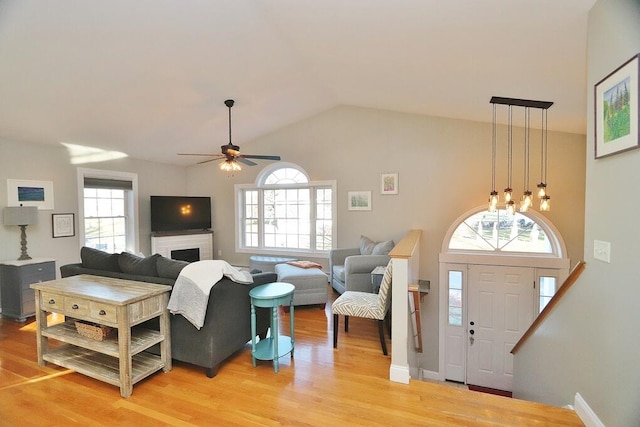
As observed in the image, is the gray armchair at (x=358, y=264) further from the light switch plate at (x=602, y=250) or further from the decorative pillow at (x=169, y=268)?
the light switch plate at (x=602, y=250)

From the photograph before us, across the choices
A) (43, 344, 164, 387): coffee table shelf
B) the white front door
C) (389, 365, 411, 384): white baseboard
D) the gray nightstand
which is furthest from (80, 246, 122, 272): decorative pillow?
the white front door

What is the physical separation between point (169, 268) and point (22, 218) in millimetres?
3040

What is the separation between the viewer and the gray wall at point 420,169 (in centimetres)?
440

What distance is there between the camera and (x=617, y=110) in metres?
1.68

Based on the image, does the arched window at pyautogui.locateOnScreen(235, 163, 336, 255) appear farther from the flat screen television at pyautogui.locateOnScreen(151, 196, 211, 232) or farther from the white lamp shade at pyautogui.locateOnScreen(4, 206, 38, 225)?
the white lamp shade at pyautogui.locateOnScreen(4, 206, 38, 225)

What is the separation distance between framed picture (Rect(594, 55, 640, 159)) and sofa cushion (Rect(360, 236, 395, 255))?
311 centimetres

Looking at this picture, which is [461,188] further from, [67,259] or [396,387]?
[67,259]

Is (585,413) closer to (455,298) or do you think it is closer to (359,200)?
(455,298)

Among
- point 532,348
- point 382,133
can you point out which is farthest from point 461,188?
point 532,348

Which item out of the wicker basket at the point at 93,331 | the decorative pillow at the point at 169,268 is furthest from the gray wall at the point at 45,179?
the decorative pillow at the point at 169,268

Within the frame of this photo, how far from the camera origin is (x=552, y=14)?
1991mm

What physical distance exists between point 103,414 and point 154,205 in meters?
4.41

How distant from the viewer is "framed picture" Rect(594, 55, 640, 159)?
5.08 ft

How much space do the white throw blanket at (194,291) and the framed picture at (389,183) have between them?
3.60m
